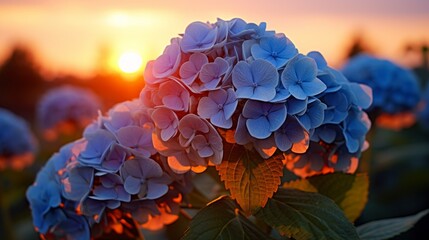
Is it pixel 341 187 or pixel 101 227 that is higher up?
pixel 341 187

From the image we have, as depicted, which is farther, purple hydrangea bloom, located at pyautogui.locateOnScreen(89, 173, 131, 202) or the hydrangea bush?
purple hydrangea bloom, located at pyautogui.locateOnScreen(89, 173, 131, 202)

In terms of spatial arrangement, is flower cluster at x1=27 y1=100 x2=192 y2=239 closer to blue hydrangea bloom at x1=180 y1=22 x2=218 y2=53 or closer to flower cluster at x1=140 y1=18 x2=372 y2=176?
flower cluster at x1=140 y1=18 x2=372 y2=176

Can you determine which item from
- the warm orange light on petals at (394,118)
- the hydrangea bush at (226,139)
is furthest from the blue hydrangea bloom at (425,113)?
the hydrangea bush at (226,139)

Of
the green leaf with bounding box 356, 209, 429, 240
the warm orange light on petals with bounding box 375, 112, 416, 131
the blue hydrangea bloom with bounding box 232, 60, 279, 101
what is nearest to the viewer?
the blue hydrangea bloom with bounding box 232, 60, 279, 101

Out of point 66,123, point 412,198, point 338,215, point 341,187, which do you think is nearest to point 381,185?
point 412,198

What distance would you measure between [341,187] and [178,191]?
0.49 metres

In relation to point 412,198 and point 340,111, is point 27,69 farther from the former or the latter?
point 340,111

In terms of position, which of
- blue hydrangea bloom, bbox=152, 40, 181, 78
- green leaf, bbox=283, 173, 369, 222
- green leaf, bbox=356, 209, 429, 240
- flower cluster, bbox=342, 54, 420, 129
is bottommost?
flower cluster, bbox=342, 54, 420, 129

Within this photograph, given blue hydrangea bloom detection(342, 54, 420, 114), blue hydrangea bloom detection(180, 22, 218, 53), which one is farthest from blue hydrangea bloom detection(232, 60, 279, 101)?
blue hydrangea bloom detection(342, 54, 420, 114)

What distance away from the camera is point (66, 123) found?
6.20 meters

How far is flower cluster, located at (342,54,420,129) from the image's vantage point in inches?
153

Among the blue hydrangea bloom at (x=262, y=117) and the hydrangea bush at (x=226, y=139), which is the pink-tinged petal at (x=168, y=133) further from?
the blue hydrangea bloom at (x=262, y=117)

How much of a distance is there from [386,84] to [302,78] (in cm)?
264

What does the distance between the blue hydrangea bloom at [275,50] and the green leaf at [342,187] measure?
44cm
